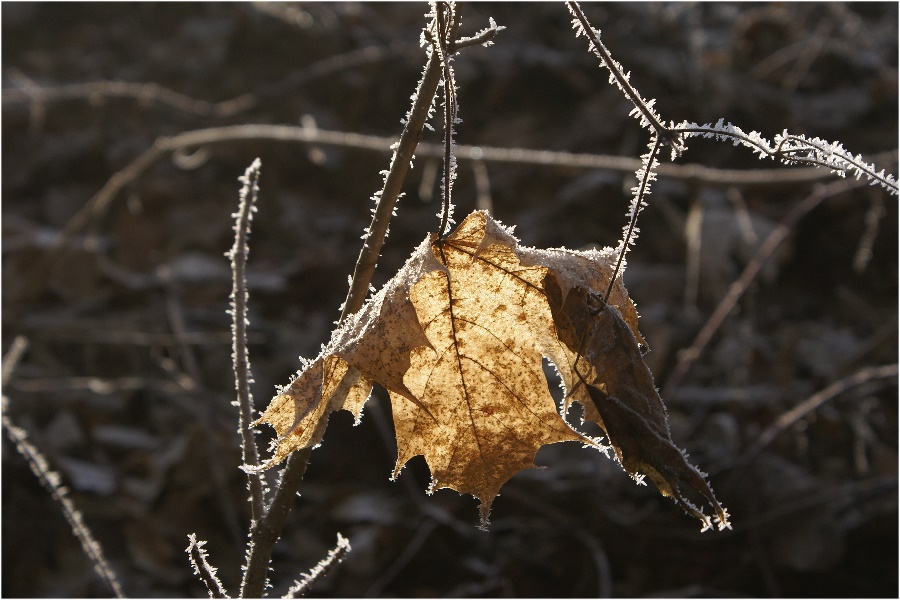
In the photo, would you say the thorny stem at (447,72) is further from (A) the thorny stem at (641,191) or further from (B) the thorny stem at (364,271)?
(A) the thorny stem at (641,191)

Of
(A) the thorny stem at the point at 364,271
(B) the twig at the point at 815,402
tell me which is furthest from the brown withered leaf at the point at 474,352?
(B) the twig at the point at 815,402

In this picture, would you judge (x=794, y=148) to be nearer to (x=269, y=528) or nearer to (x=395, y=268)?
(x=269, y=528)

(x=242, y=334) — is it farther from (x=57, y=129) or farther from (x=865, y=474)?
(x=57, y=129)

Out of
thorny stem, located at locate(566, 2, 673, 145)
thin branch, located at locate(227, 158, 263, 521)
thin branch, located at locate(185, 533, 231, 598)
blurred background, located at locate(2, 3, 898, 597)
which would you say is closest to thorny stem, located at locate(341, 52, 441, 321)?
thorny stem, located at locate(566, 2, 673, 145)

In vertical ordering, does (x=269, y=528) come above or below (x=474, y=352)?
below

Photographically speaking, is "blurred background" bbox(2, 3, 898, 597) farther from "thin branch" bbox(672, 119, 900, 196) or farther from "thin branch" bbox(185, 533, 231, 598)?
"thin branch" bbox(672, 119, 900, 196)

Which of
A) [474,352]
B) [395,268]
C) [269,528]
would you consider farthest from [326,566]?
[395,268]
